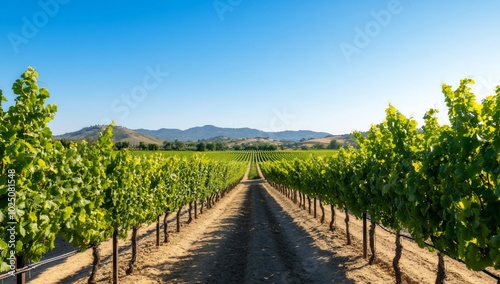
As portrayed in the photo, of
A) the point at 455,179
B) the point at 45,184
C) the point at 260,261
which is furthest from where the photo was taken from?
the point at 260,261

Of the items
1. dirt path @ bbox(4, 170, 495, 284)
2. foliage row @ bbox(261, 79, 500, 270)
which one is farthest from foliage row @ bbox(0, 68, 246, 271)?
foliage row @ bbox(261, 79, 500, 270)

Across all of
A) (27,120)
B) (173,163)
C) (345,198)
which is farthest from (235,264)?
(27,120)

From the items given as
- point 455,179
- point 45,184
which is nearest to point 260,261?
point 45,184

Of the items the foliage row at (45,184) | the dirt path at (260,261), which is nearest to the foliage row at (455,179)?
the dirt path at (260,261)

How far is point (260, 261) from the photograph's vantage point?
538 inches

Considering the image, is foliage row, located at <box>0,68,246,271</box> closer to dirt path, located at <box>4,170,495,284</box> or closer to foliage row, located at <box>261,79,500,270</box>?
dirt path, located at <box>4,170,495,284</box>

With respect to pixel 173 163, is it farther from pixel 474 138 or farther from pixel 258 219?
pixel 474 138

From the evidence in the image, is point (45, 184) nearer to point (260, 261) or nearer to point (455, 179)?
point (455, 179)

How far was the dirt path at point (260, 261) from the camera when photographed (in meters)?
11.8

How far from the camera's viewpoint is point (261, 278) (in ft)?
38.7

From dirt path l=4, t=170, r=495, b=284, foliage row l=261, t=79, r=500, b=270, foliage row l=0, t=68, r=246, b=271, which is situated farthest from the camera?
dirt path l=4, t=170, r=495, b=284

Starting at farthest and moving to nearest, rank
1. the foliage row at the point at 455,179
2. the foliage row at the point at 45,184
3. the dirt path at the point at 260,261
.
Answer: the dirt path at the point at 260,261
the foliage row at the point at 45,184
the foliage row at the point at 455,179

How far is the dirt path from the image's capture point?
463 inches

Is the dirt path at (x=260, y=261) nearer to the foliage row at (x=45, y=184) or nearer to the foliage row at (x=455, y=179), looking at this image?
the foliage row at (x=45, y=184)
